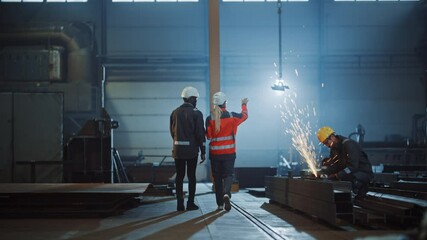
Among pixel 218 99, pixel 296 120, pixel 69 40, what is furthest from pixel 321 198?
pixel 296 120

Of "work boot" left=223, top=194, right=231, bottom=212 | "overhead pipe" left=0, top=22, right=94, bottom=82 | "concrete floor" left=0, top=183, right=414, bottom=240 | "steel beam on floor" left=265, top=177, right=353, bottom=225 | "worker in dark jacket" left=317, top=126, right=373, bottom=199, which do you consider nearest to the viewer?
"concrete floor" left=0, top=183, right=414, bottom=240

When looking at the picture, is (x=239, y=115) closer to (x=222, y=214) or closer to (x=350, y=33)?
(x=222, y=214)

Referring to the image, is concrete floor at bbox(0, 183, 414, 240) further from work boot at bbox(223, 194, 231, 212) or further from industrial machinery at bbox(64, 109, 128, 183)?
industrial machinery at bbox(64, 109, 128, 183)

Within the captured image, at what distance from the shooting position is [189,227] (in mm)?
6102

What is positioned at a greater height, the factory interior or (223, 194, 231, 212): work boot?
the factory interior

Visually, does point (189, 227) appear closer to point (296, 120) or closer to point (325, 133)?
point (325, 133)

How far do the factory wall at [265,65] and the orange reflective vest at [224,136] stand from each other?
1476cm

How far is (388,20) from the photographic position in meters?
23.3

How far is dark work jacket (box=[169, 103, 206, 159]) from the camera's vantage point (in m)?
7.81

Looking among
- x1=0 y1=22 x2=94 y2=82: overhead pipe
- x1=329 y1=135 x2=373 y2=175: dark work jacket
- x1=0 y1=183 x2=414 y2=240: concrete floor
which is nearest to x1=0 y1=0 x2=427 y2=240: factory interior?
x1=0 y1=22 x2=94 y2=82: overhead pipe

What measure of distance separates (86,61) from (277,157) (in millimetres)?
8192

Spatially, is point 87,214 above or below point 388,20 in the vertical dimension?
below

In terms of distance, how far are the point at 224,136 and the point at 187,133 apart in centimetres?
52

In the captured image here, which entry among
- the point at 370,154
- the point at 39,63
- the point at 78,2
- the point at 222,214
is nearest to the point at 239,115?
the point at 222,214
